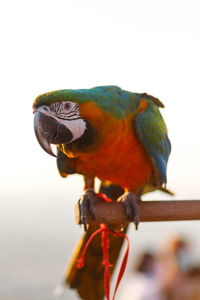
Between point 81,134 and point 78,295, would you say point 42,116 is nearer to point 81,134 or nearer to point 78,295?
point 81,134

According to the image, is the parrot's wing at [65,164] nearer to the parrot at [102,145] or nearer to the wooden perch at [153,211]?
the parrot at [102,145]

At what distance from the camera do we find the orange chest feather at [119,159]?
1.94 m

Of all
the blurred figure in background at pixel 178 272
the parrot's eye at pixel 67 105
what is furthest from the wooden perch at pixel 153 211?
the blurred figure in background at pixel 178 272

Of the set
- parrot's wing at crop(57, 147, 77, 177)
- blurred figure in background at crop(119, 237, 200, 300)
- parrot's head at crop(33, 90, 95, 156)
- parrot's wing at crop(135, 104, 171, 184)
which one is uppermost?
parrot's head at crop(33, 90, 95, 156)

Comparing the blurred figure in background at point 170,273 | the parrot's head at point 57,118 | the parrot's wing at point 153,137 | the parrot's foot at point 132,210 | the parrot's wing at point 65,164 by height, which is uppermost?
the parrot's head at point 57,118

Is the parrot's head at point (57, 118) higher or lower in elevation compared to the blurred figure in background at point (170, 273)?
higher

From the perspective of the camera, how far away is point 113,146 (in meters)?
1.96

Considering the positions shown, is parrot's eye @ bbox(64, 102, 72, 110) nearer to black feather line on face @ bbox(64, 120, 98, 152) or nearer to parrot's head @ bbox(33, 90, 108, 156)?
parrot's head @ bbox(33, 90, 108, 156)

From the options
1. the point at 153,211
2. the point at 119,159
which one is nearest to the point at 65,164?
the point at 119,159

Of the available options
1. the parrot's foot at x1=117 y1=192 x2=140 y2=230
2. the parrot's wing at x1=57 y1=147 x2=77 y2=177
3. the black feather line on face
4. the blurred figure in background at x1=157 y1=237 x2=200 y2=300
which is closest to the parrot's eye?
the black feather line on face

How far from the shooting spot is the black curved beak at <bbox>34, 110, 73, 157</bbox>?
182cm

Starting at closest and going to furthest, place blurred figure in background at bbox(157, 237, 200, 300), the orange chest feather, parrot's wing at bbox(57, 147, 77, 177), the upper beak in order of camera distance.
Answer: the upper beak, the orange chest feather, parrot's wing at bbox(57, 147, 77, 177), blurred figure in background at bbox(157, 237, 200, 300)

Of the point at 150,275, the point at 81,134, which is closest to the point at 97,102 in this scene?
the point at 81,134

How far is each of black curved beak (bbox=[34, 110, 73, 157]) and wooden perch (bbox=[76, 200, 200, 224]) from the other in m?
0.31
